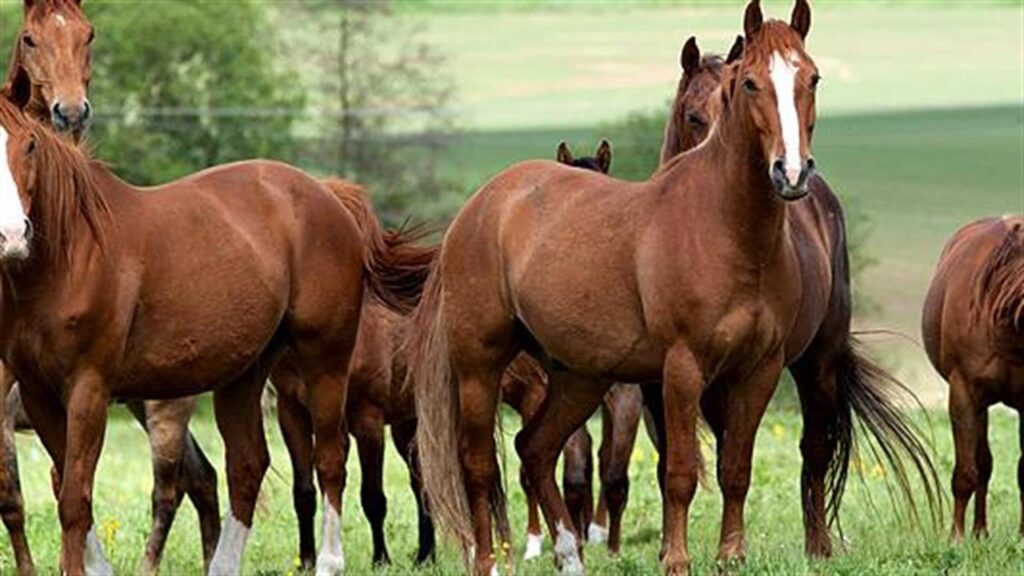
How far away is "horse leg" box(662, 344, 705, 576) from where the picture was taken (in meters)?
8.62

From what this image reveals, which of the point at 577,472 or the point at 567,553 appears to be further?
the point at 577,472

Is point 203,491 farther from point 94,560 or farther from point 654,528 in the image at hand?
point 654,528

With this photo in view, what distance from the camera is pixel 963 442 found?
1116 centimetres

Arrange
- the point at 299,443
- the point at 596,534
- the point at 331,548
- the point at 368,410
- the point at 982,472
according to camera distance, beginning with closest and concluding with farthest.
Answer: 1. the point at 331,548
2. the point at 299,443
3. the point at 982,472
4. the point at 368,410
5. the point at 596,534

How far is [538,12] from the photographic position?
50.5 meters

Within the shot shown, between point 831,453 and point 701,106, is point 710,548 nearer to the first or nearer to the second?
point 831,453

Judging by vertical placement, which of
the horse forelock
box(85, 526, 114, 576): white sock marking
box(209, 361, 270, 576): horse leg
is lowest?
box(85, 526, 114, 576): white sock marking

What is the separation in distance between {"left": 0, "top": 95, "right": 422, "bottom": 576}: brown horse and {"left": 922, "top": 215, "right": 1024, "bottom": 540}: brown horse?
2.71m

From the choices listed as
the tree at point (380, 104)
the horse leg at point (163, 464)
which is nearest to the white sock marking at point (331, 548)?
the horse leg at point (163, 464)

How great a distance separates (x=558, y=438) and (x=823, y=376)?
1367 millimetres

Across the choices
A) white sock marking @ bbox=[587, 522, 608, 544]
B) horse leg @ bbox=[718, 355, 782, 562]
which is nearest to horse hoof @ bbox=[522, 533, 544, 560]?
white sock marking @ bbox=[587, 522, 608, 544]

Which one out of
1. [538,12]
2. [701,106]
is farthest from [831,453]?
[538,12]

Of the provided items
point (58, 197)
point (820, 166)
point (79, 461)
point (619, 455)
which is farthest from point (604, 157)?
point (820, 166)

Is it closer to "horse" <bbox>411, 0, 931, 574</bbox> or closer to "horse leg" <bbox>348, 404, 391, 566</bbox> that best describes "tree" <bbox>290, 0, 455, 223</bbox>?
"horse leg" <bbox>348, 404, 391, 566</bbox>
